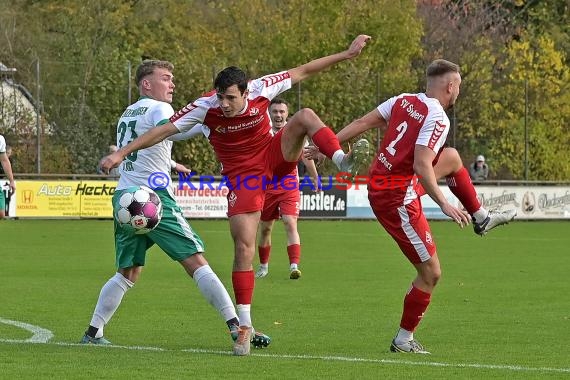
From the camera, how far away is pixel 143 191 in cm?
905

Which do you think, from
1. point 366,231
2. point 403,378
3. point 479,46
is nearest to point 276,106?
point 403,378

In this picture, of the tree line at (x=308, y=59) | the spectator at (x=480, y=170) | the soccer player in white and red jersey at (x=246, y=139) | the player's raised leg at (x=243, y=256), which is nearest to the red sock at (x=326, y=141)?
the soccer player in white and red jersey at (x=246, y=139)

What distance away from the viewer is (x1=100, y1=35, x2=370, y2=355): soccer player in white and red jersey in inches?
340

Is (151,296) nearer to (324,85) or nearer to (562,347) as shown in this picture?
(562,347)

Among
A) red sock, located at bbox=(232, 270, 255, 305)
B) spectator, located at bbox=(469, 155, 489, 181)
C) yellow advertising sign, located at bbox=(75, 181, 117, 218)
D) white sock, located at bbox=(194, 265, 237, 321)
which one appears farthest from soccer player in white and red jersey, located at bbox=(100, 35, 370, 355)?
spectator, located at bbox=(469, 155, 489, 181)

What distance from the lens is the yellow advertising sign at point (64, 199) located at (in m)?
31.0

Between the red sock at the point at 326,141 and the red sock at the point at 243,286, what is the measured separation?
1.05 metres

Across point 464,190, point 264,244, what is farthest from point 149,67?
point 264,244

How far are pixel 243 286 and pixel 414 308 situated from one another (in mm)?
1236

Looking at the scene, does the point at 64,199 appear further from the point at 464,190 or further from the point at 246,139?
the point at 246,139

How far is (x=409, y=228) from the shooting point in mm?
8984

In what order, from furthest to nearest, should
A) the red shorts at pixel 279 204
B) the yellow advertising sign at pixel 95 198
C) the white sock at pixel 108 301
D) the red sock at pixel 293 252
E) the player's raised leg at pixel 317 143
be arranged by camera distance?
1. the yellow advertising sign at pixel 95 198
2. the red sock at pixel 293 252
3. the red shorts at pixel 279 204
4. the white sock at pixel 108 301
5. the player's raised leg at pixel 317 143

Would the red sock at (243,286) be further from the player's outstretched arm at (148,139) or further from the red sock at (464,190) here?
the red sock at (464,190)

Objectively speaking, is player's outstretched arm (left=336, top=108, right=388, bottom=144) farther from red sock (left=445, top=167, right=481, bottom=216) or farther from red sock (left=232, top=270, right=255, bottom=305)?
red sock (left=232, top=270, right=255, bottom=305)
